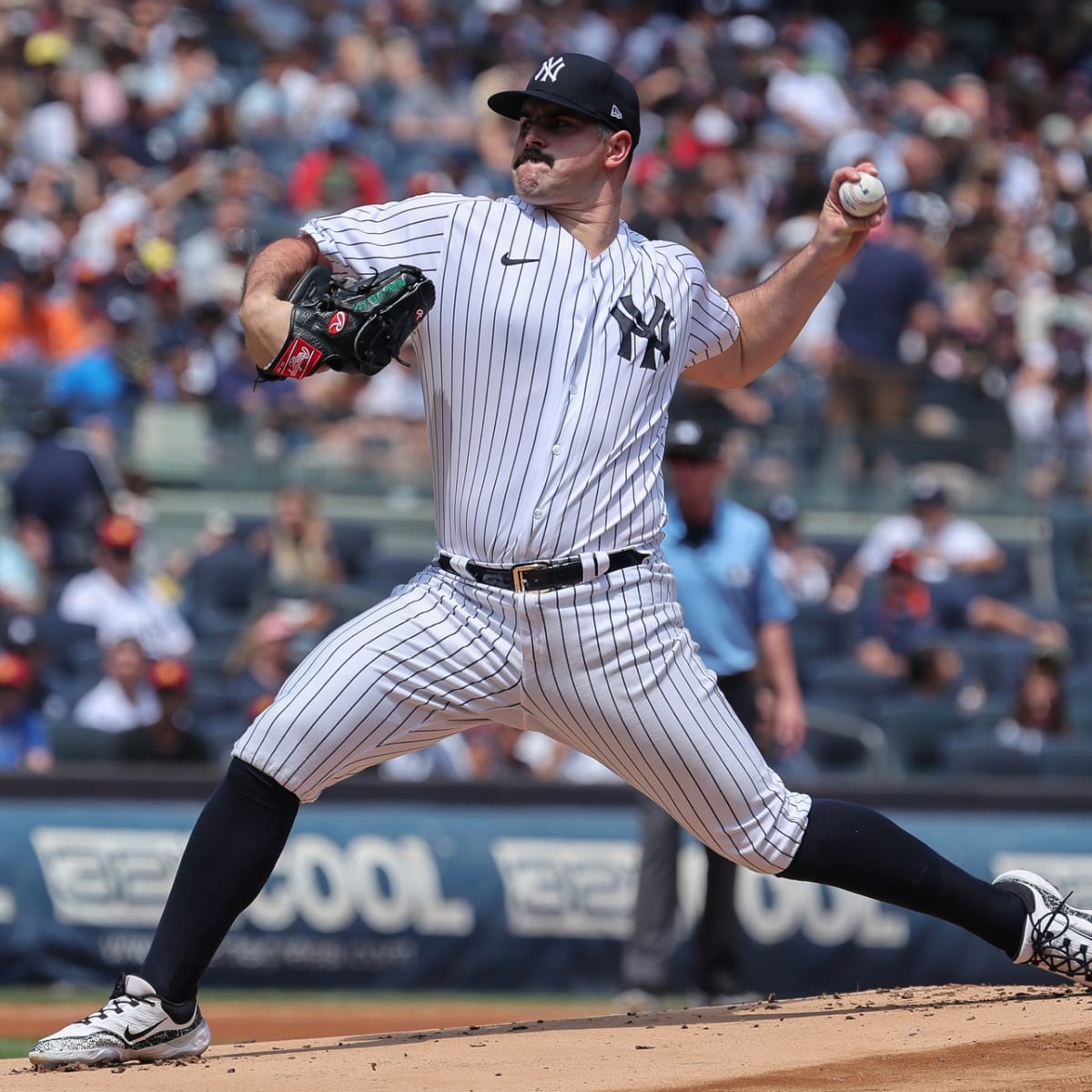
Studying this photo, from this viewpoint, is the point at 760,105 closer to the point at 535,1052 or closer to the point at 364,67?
the point at 364,67

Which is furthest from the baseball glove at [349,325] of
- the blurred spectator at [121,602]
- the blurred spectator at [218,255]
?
the blurred spectator at [218,255]

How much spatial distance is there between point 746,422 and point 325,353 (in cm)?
687

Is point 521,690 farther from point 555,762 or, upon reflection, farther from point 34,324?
point 34,324

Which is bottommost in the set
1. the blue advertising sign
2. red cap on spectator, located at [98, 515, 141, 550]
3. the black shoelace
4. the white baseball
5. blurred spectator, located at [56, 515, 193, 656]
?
the blue advertising sign

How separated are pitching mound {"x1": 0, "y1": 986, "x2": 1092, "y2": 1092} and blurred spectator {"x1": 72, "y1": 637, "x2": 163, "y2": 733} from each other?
4188mm

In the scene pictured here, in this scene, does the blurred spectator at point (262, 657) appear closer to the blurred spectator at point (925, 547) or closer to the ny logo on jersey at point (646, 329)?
the blurred spectator at point (925, 547)

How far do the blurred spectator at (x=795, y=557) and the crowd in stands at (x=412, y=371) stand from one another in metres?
0.02

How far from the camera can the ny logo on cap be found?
164 inches

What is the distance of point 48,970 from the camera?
7891mm

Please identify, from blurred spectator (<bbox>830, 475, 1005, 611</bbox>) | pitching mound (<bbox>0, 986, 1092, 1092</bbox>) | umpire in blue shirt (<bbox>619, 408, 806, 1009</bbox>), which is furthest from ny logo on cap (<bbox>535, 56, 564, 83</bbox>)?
blurred spectator (<bbox>830, 475, 1005, 611</bbox>)

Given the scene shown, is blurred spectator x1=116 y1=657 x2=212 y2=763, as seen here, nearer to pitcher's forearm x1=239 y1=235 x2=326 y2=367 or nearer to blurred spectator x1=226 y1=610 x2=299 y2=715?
blurred spectator x1=226 y1=610 x2=299 y2=715

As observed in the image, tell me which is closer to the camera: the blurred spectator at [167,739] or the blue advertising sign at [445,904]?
the blue advertising sign at [445,904]

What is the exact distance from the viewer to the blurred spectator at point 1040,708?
9242mm

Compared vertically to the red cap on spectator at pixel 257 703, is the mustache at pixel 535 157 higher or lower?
higher
